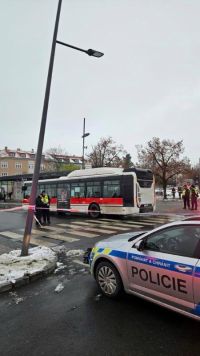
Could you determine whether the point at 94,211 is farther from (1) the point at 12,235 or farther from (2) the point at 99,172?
(1) the point at 12,235

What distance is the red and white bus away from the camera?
15.6m

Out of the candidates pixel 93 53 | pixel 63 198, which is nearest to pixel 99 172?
pixel 63 198

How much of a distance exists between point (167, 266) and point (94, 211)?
13.6 metres

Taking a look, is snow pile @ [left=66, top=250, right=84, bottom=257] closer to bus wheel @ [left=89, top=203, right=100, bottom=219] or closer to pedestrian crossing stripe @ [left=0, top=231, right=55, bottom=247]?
pedestrian crossing stripe @ [left=0, top=231, right=55, bottom=247]

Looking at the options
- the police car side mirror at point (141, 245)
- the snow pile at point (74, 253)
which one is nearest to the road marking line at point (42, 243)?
the snow pile at point (74, 253)

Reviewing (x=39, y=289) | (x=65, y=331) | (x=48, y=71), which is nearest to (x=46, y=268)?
(x=39, y=289)

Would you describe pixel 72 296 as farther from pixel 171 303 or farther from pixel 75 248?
pixel 75 248

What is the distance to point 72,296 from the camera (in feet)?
15.8

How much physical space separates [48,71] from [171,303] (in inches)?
255

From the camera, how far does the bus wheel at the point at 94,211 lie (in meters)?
17.1

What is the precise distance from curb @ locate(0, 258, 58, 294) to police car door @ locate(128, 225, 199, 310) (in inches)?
96.3

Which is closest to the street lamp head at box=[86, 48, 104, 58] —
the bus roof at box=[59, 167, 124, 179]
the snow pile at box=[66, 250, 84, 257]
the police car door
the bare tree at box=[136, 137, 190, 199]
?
the snow pile at box=[66, 250, 84, 257]

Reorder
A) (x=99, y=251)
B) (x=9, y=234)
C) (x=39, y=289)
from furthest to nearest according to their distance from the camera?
(x=9, y=234)
(x=39, y=289)
(x=99, y=251)

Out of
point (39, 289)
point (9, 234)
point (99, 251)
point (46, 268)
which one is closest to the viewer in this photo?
point (99, 251)
